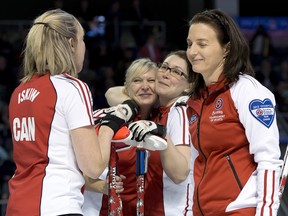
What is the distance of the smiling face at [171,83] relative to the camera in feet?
14.2

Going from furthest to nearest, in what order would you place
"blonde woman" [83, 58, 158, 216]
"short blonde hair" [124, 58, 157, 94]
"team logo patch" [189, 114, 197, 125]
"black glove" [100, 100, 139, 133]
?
"short blonde hair" [124, 58, 157, 94]
"blonde woman" [83, 58, 158, 216]
"black glove" [100, 100, 139, 133]
"team logo patch" [189, 114, 197, 125]

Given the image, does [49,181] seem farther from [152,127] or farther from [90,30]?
[90,30]

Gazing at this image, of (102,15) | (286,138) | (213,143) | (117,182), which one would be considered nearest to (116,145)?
(117,182)

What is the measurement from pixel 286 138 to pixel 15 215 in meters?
6.88

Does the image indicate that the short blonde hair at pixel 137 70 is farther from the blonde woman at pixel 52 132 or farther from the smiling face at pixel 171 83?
the blonde woman at pixel 52 132

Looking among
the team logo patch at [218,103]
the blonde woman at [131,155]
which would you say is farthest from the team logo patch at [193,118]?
the blonde woman at [131,155]

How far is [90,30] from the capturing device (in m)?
14.1

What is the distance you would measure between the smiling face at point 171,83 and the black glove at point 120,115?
28cm

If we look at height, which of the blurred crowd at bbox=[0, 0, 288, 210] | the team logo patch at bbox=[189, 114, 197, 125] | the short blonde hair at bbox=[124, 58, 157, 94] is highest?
the short blonde hair at bbox=[124, 58, 157, 94]

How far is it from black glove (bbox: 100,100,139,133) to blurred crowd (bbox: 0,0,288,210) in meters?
5.77

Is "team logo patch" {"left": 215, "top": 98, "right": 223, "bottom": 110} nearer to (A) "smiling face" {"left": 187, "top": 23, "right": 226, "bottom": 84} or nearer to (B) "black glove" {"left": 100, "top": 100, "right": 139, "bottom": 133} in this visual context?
(A) "smiling face" {"left": 187, "top": 23, "right": 226, "bottom": 84}

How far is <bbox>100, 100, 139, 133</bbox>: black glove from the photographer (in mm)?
3642

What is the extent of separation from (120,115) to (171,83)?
0.65m

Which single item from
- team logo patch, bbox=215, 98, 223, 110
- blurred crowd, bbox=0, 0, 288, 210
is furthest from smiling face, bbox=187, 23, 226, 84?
blurred crowd, bbox=0, 0, 288, 210
